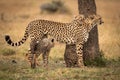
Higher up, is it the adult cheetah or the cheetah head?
the cheetah head

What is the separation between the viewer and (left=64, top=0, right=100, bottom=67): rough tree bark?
11367mm

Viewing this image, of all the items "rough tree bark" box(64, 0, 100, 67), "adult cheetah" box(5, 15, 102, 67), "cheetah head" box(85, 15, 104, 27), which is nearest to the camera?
"adult cheetah" box(5, 15, 102, 67)

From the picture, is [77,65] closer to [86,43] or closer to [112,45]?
[86,43]

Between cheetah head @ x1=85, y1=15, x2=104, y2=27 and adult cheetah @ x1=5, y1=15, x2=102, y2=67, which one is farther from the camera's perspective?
cheetah head @ x1=85, y1=15, x2=104, y2=27

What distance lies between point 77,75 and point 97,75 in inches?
16.8

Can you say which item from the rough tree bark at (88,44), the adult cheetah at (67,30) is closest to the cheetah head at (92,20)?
the adult cheetah at (67,30)

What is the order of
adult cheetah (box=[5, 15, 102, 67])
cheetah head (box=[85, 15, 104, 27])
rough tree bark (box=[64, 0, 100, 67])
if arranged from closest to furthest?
1. adult cheetah (box=[5, 15, 102, 67])
2. cheetah head (box=[85, 15, 104, 27])
3. rough tree bark (box=[64, 0, 100, 67])

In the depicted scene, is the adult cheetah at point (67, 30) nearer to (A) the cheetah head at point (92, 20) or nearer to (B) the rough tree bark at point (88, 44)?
(A) the cheetah head at point (92, 20)

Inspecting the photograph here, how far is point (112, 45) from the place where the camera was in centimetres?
1423

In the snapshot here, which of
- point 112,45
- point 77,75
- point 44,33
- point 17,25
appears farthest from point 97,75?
point 17,25

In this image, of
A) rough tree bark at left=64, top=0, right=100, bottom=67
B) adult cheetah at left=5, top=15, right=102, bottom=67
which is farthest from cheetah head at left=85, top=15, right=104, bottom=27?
rough tree bark at left=64, top=0, right=100, bottom=67

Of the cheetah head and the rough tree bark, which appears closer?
the cheetah head

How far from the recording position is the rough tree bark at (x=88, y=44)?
37.3ft

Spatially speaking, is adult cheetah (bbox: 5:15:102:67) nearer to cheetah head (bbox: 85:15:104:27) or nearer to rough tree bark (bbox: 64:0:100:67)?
cheetah head (bbox: 85:15:104:27)
